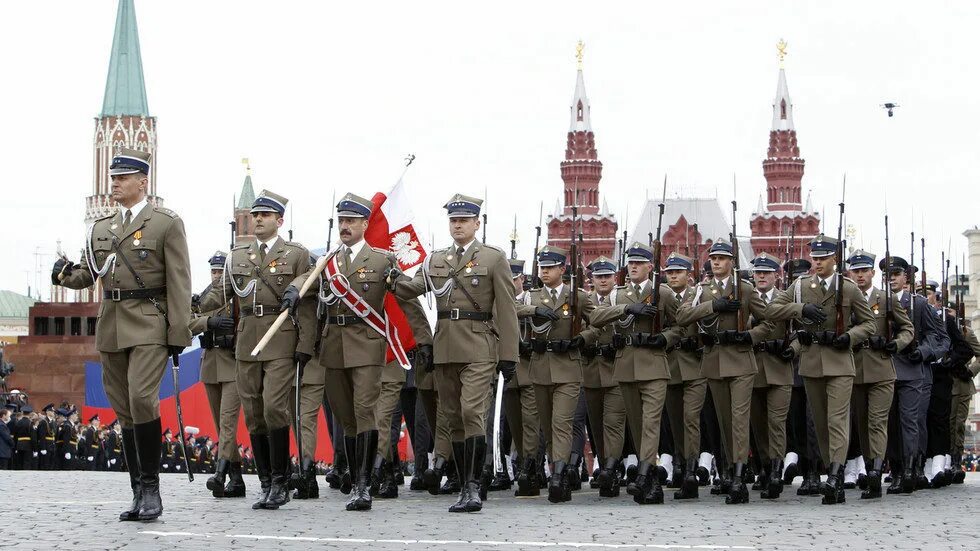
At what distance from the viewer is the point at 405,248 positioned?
1477cm

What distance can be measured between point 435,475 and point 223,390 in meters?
1.88

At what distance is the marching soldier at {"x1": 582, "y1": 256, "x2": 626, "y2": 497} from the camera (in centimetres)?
1402

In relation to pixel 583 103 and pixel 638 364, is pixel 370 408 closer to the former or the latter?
pixel 638 364

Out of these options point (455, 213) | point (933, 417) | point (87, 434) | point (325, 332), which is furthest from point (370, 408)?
point (87, 434)

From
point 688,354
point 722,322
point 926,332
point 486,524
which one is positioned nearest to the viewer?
point 486,524

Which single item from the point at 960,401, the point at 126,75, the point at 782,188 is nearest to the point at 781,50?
the point at 782,188

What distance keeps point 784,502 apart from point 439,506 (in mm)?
2811

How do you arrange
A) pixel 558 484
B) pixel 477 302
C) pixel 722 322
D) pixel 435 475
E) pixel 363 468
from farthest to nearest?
pixel 435 475
pixel 722 322
pixel 558 484
pixel 477 302
pixel 363 468

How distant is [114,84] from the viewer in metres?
133

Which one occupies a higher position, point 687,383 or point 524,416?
point 687,383

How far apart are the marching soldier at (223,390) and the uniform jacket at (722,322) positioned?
3.56 metres

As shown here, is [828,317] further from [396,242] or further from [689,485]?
[396,242]

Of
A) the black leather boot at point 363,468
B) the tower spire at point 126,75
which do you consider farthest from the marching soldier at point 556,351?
the tower spire at point 126,75

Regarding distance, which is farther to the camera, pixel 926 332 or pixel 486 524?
pixel 926 332
